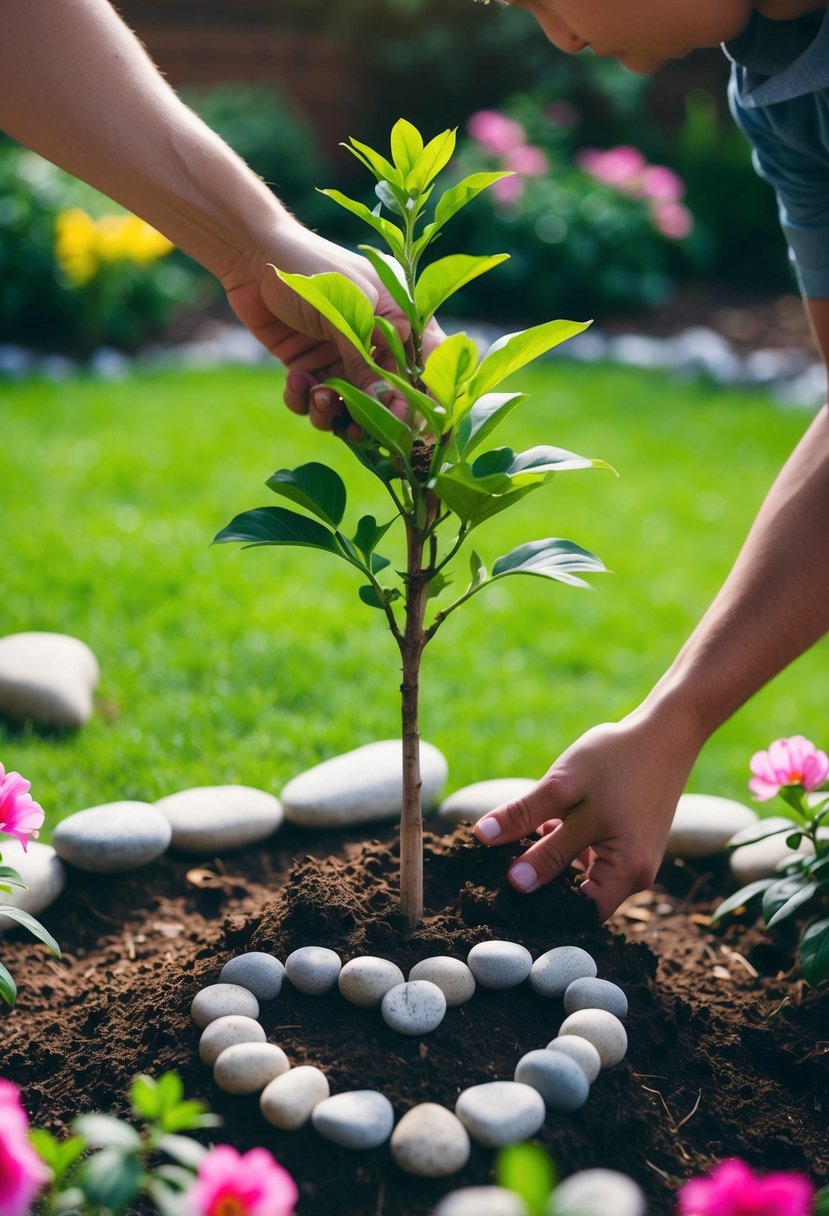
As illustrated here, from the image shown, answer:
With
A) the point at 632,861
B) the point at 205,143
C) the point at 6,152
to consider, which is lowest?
the point at 632,861

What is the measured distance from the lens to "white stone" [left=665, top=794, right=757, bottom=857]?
8.17ft

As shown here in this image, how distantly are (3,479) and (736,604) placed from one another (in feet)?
10.0

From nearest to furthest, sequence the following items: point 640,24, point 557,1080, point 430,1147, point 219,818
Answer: point 430,1147 → point 557,1080 → point 640,24 → point 219,818

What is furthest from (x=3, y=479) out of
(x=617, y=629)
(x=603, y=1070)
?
(x=603, y=1070)

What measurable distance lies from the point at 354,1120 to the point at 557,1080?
0.27 metres

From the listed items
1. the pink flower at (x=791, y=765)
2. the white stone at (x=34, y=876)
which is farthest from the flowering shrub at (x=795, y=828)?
the white stone at (x=34, y=876)

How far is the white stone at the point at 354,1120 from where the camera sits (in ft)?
4.88

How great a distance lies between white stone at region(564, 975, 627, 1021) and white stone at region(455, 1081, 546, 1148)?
229 millimetres

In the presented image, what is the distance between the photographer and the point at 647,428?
5492mm

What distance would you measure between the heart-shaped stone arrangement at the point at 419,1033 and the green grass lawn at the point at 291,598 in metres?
0.97

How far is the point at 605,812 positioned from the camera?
1.88m

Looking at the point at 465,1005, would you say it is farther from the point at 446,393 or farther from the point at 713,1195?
the point at 446,393

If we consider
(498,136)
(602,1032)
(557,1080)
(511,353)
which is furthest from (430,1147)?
(498,136)

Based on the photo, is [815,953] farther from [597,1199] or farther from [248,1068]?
[597,1199]
